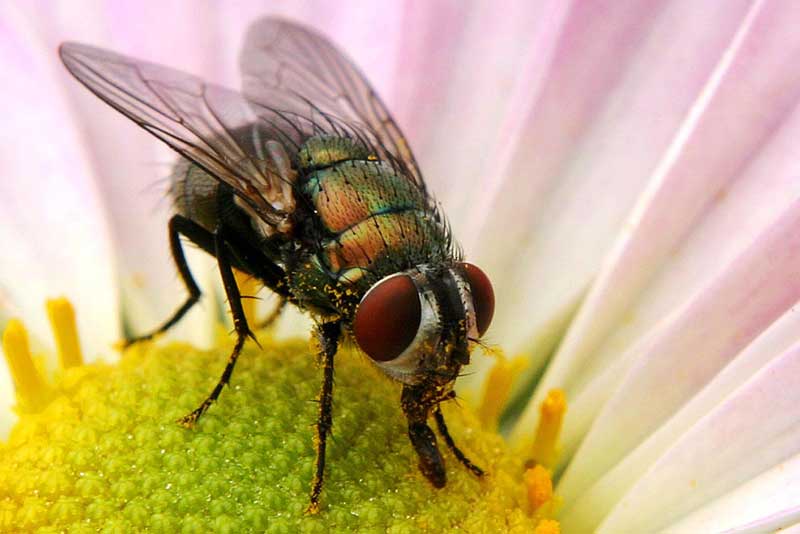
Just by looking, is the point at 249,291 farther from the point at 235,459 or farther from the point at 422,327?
the point at 422,327

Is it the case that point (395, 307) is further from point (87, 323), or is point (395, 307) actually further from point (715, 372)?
point (87, 323)

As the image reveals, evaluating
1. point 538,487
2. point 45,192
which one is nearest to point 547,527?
point 538,487

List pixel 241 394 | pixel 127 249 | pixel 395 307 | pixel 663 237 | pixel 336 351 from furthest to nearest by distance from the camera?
pixel 127 249
pixel 663 237
pixel 241 394
pixel 336 351
pixel 395 307

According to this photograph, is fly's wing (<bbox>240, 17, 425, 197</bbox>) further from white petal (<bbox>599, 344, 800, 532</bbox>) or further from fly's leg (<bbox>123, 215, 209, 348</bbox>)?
white petal (<bbox>599, 344, 800, 532</bbox>)

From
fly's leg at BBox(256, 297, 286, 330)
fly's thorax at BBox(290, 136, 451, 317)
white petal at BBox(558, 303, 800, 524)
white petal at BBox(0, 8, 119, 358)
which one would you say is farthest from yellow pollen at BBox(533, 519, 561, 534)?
white petal at BBox(0, 8, 119, 358)

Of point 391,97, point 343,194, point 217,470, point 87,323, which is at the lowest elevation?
point 87,323

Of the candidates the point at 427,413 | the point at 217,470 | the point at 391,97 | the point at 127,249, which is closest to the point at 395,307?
the point at 427,413

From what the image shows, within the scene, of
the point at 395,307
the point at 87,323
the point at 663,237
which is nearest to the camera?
the point at 395,307
